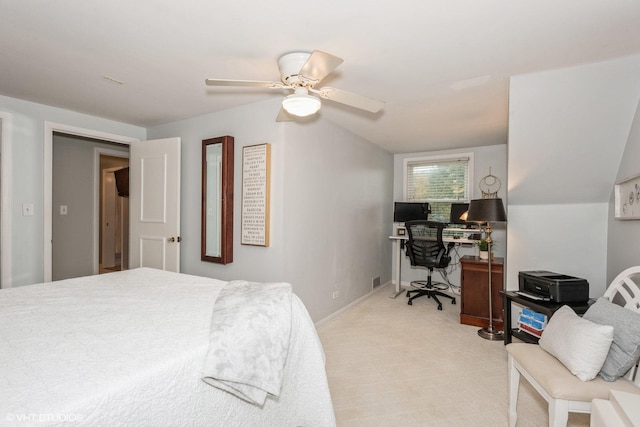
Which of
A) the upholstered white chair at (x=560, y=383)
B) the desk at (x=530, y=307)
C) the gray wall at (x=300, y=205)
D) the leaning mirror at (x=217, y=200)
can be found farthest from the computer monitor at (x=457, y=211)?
the leaning mirror at (x=217, y=200)

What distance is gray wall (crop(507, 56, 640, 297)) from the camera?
2121 mm

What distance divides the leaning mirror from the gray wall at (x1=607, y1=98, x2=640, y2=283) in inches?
124

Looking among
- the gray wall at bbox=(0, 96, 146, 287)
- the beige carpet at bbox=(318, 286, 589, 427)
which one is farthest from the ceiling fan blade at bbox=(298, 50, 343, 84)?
the gray wall at bbox=(0, 96, 146, 287)

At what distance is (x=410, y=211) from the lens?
15.8 ft

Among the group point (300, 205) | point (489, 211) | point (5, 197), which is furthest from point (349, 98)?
point (5, 197)

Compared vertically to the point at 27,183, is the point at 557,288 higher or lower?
lower

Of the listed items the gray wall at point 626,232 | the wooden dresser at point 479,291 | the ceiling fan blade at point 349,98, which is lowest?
the wooden dresser at point 479,291

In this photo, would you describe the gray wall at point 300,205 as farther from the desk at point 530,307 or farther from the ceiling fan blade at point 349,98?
the desk at point 530,307

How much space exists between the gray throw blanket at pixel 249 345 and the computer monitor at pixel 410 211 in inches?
143

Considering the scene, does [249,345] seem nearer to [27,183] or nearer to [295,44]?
[295,44]

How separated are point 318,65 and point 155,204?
2682 millimetres

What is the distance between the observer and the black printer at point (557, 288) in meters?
2.19

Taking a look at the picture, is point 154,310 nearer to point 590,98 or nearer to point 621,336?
point 621,336

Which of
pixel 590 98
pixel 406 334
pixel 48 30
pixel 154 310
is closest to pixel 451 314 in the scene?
pixel 406 334
